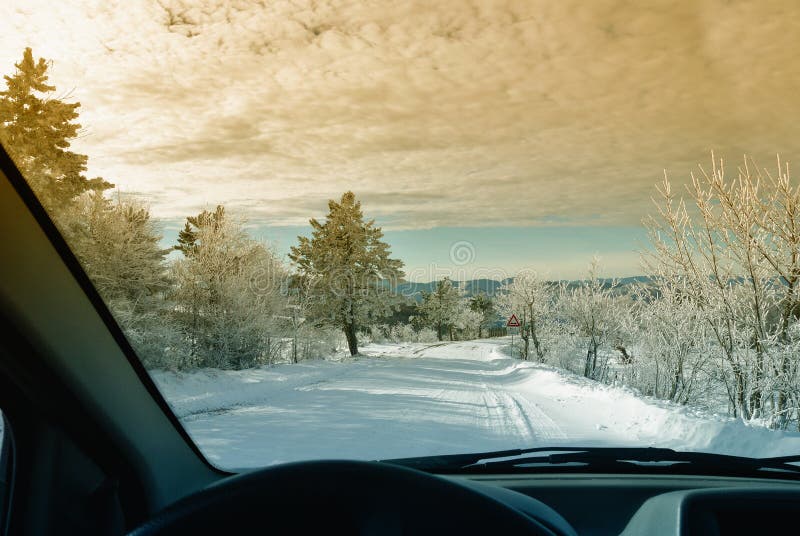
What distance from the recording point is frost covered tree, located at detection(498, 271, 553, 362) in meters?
37.8

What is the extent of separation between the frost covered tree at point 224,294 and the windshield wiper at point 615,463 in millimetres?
10512

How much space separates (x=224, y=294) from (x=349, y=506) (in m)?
17.8

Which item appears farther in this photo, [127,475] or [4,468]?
[127,475]

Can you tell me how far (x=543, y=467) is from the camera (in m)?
2.77

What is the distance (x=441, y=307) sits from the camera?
7862 centimetres

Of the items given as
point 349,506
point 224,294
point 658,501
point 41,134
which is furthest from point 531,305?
point 349,506

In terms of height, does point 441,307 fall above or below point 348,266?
below

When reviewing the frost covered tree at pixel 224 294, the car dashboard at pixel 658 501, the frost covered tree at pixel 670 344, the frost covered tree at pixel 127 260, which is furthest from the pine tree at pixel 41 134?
the frost covered tree at pixel 670 344

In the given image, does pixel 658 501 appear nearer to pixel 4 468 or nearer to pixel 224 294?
pixel 4 468

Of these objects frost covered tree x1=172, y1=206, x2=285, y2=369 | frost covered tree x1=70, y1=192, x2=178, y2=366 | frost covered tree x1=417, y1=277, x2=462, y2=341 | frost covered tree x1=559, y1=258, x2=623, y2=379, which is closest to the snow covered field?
frost covered tree x1=70, y1=192, x2=178, y2=366

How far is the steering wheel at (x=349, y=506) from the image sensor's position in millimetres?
1115

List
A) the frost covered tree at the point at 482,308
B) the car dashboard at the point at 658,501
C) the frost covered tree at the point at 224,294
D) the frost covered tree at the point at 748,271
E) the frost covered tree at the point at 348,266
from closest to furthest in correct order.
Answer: the car dashboard at the point at 658,501 < the frost covered tree at the point at 748,271 < the frost covered tree at the point at 224,294 < the frost covered tree at the point at 348,266 < the frost covered tree at the point at 482,308

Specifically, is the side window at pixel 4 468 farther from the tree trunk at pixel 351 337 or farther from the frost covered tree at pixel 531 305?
the frost covered tree at pixel 531 305

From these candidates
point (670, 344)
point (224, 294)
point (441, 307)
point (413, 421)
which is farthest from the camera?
point (441, 307)
